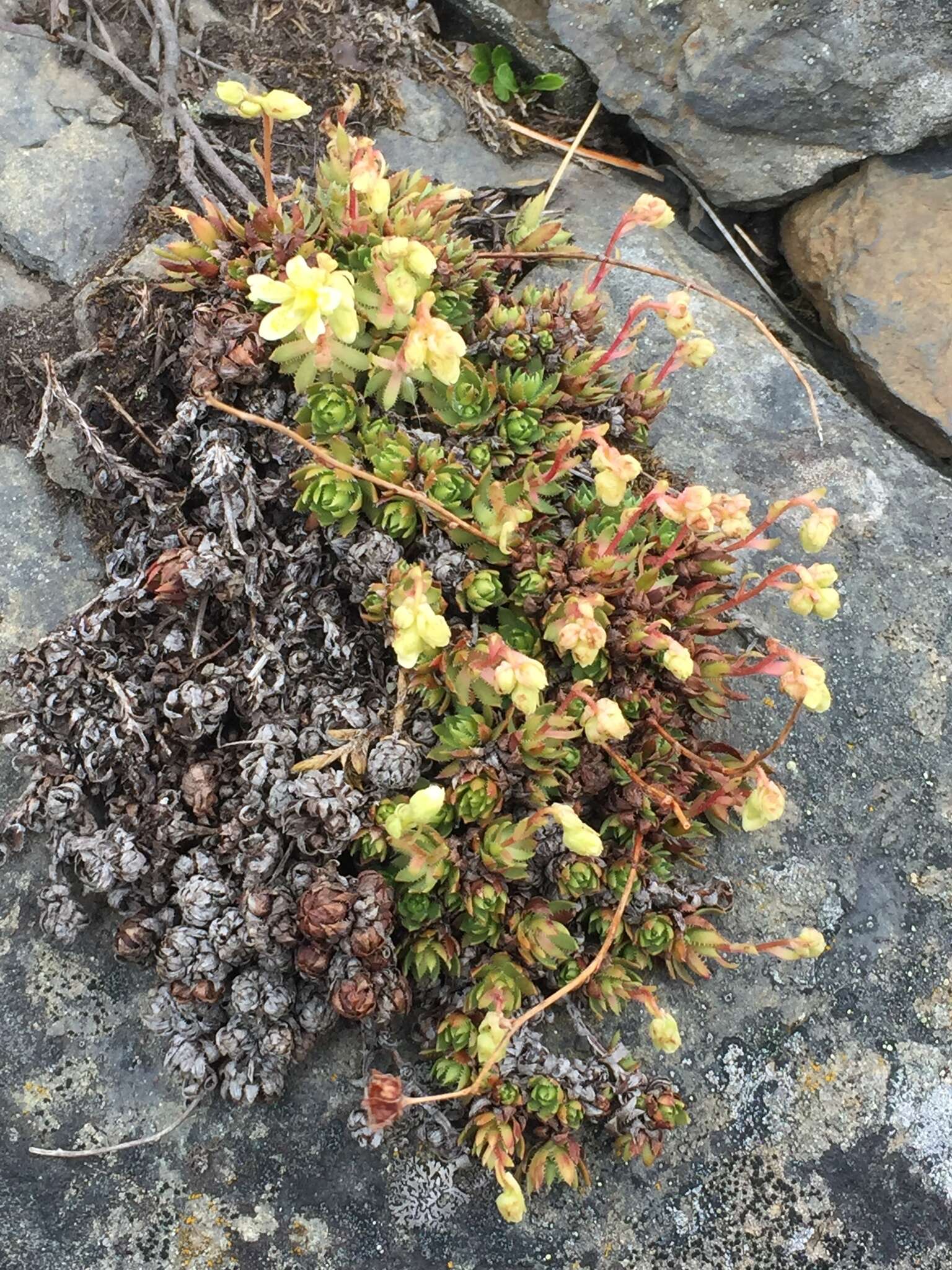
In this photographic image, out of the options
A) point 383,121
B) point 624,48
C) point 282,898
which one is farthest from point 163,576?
point 624,48

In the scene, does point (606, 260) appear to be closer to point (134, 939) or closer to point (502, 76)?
point (502, 76)

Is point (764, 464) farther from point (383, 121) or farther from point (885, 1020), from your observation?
point (383, 121)

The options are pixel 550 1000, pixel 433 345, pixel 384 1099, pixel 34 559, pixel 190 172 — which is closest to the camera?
pixel 384 1099

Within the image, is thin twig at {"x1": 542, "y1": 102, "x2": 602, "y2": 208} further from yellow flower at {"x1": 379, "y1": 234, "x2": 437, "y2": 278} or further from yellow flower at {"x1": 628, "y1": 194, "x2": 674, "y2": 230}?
yellow flower at {"x1": 379, "y1": 234, "x2": 437, "y2": 278}

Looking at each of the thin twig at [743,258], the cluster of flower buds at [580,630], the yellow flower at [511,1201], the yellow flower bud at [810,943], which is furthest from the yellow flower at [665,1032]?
the thin twig at [743,258]

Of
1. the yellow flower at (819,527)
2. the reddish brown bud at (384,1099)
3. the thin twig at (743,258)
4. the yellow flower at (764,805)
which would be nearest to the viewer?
the reddish brown bud at (384,1099)

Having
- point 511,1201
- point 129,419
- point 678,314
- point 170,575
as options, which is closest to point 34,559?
point 129,419

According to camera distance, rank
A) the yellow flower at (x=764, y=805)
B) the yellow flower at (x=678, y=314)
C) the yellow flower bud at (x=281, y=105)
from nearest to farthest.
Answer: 1. the yellow flower at (x=764, y=805)
2. the yellow flower bud at (x=281, y=105)
3. the yellow flower at (x=678, y=314)

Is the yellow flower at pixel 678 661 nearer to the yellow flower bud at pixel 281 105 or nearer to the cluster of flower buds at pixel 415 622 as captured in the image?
the cluster of flower buds at pixel 415 622
